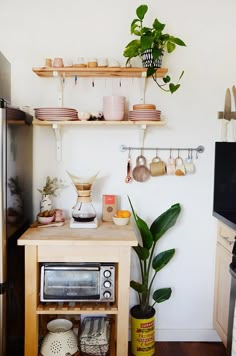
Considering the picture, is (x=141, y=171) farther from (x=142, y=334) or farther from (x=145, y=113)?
(x=142, y=334)

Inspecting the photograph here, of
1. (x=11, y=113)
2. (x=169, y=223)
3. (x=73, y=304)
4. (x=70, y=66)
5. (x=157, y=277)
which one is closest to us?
(x=11, y=113)

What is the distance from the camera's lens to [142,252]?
223 cm

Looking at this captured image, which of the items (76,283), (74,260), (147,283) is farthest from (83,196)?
(147,283)

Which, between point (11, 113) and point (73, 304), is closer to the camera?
point (11, 113)

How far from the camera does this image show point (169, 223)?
2289 millimetres

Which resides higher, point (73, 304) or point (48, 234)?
point (48, 234)

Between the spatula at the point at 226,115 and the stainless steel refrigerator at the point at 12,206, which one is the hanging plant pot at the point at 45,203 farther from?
the spatula at the point at 226,115

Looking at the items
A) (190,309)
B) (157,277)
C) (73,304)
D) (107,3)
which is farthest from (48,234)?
(107,3)

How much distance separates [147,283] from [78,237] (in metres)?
0.66

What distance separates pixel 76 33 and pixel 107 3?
0.95 feet

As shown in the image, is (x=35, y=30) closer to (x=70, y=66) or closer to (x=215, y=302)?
(x=70, y=66)

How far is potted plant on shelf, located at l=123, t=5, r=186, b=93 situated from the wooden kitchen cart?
1.05m

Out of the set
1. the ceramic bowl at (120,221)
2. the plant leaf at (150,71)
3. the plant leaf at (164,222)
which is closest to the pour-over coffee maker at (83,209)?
the ceramic bowl at (120,221)

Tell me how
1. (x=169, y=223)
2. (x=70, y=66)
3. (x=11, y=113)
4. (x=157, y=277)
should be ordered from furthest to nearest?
1. (x=157, y=277)
2. (x=169, y=223)
3. (x=70, y=66)
4. (x=11, y=113)
